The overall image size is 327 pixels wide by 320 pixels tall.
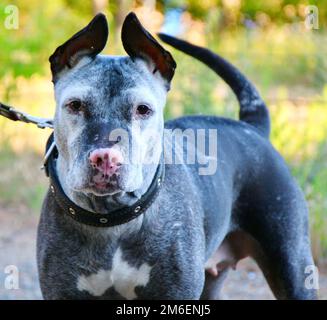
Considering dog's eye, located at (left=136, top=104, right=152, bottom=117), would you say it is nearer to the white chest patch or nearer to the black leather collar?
the black leather collar

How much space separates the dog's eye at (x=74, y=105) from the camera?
318cm

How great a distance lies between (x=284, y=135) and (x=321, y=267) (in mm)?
1184

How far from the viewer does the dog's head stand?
3049 millimetres

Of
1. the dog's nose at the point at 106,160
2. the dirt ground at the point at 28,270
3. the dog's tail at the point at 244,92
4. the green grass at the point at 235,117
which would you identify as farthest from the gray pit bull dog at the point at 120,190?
the green grass at the point at 235,117

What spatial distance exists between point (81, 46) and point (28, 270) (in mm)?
3410

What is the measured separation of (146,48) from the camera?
351cm

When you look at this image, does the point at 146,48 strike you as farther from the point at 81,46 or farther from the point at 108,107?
the point at 108,107

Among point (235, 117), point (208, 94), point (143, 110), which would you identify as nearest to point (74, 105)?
point (143, 110)

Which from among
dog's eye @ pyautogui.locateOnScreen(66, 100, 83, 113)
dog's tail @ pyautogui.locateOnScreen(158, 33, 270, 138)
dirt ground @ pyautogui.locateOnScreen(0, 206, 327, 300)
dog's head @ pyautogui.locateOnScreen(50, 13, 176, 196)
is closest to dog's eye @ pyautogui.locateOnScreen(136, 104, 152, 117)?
dog's head @ pyautogui.locateOnScreen(50, 13, 176, 196)

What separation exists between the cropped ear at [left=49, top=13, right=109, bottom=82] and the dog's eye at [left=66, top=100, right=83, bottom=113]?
1.05 ft

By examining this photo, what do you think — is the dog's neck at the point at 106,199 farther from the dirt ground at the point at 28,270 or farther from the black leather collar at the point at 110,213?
the dirt ground at the point at 28,270

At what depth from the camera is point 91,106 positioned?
10.4ft

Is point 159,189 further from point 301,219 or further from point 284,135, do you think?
point 284,135

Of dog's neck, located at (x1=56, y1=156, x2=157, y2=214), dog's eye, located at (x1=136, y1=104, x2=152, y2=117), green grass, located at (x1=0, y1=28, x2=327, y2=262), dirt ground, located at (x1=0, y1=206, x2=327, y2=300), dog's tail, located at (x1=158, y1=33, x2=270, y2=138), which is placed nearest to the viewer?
dog's eye, located at (x1=136, y1=104, x2=152, y2=117)
